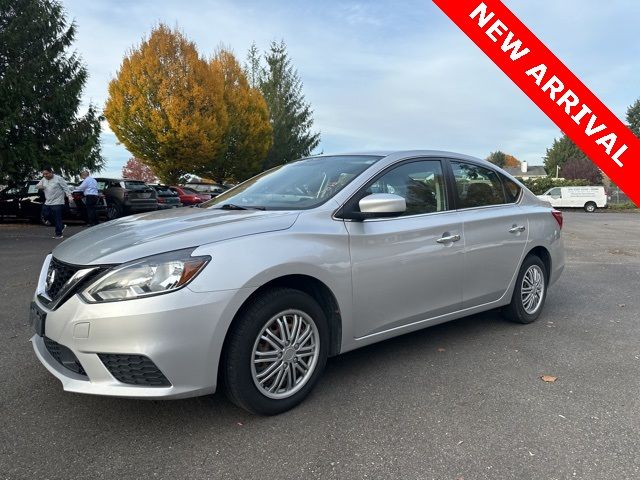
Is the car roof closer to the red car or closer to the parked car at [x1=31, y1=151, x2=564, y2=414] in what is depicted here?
the parked car at [x1=31, y1=151, x2=564, y2=414]

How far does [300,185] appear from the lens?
372 cm

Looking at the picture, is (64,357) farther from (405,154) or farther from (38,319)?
(405,154)

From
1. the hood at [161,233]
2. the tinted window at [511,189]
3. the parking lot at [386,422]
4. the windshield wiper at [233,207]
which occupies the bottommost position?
the parking lot at [386,422]

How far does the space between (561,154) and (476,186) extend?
8636 cm

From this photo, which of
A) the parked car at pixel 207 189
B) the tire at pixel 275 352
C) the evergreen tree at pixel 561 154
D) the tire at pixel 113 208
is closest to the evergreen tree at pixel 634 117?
the evergreen tree at pixel 561 154

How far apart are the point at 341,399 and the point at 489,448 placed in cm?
94

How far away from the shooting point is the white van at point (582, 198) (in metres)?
33.0

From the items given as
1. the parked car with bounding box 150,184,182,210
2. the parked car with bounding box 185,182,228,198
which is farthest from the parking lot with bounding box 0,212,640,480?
the parked car with bounding box 185,182,228,198

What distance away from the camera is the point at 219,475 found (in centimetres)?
235

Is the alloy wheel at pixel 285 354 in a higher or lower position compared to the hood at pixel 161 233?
lower

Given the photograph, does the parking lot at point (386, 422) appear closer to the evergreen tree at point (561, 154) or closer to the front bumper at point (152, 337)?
the front bumper at point (152, 337)

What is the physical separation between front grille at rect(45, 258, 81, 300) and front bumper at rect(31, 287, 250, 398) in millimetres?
161

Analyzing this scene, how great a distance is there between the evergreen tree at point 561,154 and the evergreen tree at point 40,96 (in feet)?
251

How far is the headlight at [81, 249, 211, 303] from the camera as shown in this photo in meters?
2.52
